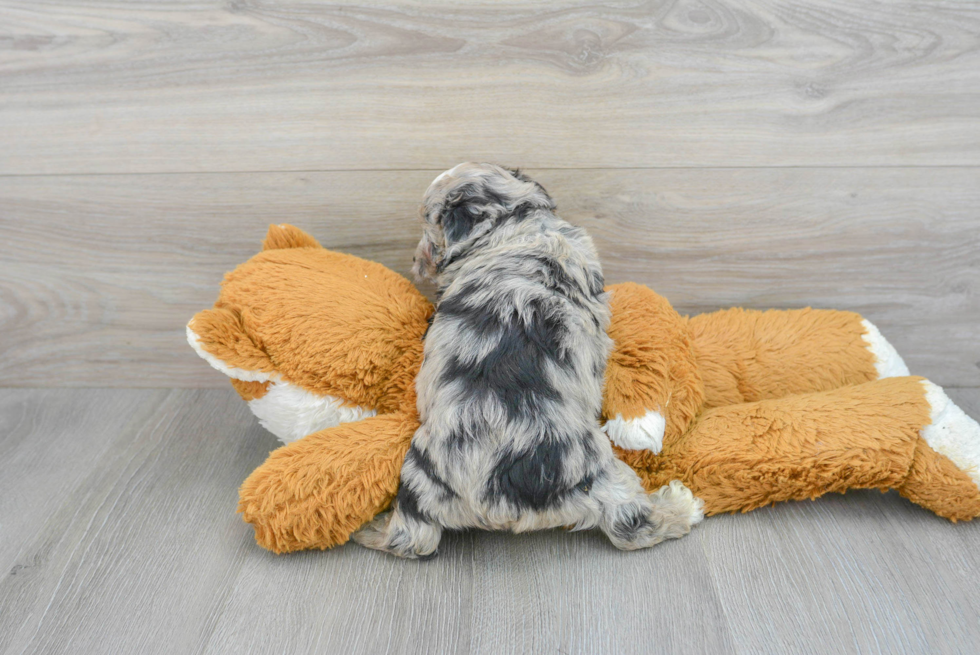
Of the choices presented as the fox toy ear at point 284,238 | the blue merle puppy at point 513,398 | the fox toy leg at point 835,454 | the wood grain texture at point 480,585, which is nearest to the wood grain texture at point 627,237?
the fox toy ear at point 284,238

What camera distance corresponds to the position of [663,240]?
1.91 meters

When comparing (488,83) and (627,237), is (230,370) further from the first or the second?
(627,237)

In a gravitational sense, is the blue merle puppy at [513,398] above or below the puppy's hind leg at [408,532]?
above

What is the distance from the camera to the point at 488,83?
1746mm

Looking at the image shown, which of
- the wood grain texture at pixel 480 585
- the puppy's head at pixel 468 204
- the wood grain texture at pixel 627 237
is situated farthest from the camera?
the wood grain texture at pixel 627 237

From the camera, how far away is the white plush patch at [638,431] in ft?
4.84

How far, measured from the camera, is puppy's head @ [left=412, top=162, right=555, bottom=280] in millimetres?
1531

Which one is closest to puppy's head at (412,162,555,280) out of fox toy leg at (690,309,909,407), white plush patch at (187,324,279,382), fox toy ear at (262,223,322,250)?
fox toy ear at (262,223,322,250)

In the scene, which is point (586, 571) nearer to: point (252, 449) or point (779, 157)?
point (252, 449)

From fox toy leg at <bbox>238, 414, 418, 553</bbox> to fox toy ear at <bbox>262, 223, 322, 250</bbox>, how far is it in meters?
0.57

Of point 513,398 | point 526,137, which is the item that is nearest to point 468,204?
point 526,137

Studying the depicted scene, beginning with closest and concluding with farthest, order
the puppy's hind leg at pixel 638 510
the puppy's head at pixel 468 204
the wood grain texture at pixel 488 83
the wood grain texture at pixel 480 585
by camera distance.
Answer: the wood grain texture at pixel 480 585, the puppy's hind leg at pixel 638 510, the puppy's head at pixel 468 204, the wood grain texture at pixel 488 83

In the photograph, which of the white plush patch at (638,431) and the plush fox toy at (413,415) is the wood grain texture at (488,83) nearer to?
the plush fox toy at (413,415)

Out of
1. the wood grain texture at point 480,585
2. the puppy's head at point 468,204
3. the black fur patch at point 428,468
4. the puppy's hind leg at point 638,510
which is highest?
the puppy's head at point 468,204
